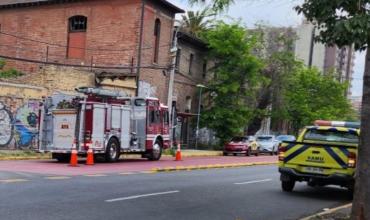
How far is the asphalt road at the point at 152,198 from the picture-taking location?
396 inches

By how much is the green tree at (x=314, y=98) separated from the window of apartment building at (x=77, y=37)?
2586 centimetres

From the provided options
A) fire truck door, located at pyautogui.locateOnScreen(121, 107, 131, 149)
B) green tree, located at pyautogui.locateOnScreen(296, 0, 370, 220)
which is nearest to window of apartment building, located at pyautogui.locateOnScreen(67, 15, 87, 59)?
fire truck door, located at pyautogui.locateOnScreen(121, 107, 131, 149)

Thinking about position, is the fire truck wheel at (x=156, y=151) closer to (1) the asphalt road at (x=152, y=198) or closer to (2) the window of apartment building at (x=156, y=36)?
(1) the asphalt road at (x=152, y=198)

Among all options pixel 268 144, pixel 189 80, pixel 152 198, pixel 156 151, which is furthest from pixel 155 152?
pixel 268 144

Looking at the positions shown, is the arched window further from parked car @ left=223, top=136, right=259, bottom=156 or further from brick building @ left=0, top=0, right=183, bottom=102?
parked car @ left=223, top=136, right=259, bottom=156

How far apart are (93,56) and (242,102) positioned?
47.7 ft

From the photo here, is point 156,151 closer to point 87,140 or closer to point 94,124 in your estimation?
point 94,124

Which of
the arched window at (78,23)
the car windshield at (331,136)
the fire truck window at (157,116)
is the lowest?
the car windshield at (331,136)

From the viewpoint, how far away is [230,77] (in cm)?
4438

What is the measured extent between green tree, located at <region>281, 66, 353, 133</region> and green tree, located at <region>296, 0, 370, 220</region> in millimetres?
48895

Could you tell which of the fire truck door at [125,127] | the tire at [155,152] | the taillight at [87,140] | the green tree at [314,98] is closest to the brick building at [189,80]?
the green tree at [314,98]

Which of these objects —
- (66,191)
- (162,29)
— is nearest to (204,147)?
(162,29)

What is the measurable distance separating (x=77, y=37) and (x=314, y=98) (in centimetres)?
3065

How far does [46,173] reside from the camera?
1675cm
